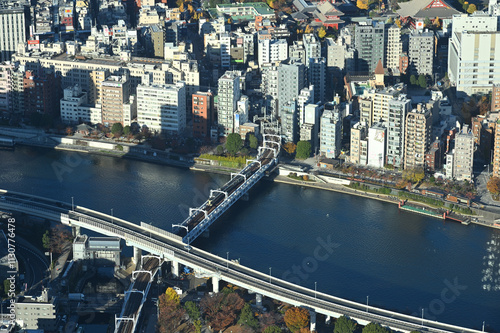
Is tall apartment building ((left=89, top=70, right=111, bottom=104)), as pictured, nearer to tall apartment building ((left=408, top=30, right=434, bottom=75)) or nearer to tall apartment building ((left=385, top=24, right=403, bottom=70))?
tall apartment building ((left=385, top=24, right=403, bottom=70))

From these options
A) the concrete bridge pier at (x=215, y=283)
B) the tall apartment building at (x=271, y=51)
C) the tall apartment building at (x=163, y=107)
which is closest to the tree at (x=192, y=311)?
the concrete bridge pier at (x=215, y=283)

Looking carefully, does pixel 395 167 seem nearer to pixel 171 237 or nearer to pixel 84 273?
pixel 171 237

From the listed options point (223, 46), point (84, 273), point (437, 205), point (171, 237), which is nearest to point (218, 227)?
point (171, 237)

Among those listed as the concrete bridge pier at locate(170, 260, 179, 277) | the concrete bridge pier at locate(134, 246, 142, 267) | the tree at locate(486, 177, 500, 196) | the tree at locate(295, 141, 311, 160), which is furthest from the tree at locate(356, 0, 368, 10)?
the concrete bridge pier at locate(170, 260, 179, 277)

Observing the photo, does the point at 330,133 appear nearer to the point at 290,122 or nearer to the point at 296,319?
the point at 290,122

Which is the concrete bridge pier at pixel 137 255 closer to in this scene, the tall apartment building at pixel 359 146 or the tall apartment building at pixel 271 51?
the tall apartment building at pixel 359 146

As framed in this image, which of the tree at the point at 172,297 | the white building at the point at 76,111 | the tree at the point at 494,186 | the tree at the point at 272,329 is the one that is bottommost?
the tree at the point at 272,329
